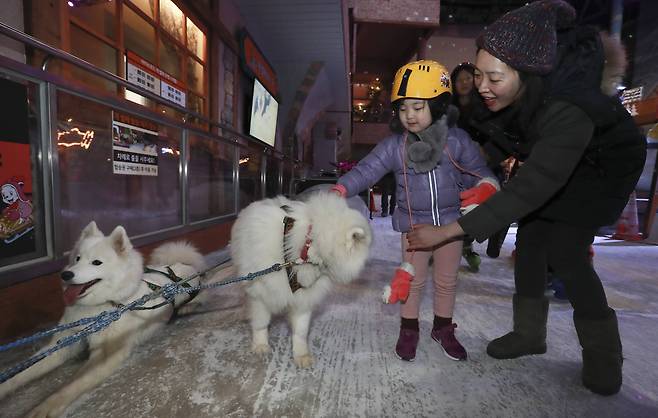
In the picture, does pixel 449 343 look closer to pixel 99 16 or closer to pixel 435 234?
pixel 435 234

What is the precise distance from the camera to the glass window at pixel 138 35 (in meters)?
4.11

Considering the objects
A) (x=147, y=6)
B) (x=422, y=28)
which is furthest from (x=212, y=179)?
(x=422, y=28)

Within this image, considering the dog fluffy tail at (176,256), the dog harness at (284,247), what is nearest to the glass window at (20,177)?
the dog fluffy tail at (176,256)

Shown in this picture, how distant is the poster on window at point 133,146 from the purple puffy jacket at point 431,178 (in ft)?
7.05

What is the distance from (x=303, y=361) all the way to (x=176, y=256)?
4.32ft

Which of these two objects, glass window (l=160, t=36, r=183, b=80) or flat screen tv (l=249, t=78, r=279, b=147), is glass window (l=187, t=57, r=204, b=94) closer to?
glass window (l=160, t=36, r=183, b=80)

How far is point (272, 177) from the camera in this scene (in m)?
Result: 7.01

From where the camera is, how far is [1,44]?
225 cm

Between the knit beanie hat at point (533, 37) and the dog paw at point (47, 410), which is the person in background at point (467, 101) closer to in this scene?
the knit beanie hat at point (533, 37)

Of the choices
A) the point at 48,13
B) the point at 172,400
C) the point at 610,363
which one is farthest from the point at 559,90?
the point at 48,13

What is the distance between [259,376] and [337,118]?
52.3ft

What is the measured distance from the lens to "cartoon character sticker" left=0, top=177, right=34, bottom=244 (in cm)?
169

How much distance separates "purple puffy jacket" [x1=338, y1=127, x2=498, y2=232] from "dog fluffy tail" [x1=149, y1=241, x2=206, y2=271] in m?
1.39

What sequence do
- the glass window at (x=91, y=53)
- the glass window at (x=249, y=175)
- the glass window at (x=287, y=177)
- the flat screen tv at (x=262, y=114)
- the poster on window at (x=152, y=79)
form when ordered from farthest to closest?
the glass window at (x=287, y=177)
the flat screen tv at (x=262, y=114)
the glass window at (x=249, y=175)
the poster on window at (x=152, y=79)
the glass window at (x=91, y=53)
